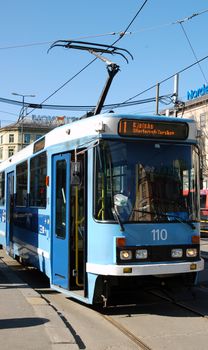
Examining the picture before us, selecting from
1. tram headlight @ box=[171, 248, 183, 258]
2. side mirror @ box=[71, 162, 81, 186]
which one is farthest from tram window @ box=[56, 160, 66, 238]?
tram headlight @ box=[171, 248, 183, 258]

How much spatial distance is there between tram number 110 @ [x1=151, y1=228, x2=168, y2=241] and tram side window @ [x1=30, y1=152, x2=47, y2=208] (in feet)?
9.63

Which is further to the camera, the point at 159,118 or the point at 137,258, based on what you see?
the point at 159,118

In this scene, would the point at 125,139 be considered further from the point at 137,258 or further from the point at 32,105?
the point at 32,105

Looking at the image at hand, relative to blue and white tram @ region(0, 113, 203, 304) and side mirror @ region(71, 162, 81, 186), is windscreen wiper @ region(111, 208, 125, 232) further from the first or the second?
side mirror @ region(71, 162, 81, 186)

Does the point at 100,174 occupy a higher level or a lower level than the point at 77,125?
lower

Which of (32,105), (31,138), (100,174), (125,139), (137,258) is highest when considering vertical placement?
(31,138)

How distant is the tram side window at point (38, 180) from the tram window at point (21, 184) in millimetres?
822

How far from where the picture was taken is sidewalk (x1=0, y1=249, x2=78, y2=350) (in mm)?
5855

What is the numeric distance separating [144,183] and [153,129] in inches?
35.4

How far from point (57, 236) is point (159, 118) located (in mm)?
2784

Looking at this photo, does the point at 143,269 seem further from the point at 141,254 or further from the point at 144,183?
the point at 144,183

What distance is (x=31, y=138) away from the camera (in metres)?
99.7

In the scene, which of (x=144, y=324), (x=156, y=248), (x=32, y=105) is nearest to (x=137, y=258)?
(x=156, y=248)

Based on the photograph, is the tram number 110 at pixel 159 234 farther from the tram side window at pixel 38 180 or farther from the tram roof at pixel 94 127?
the tram side window at pixel 38 180
